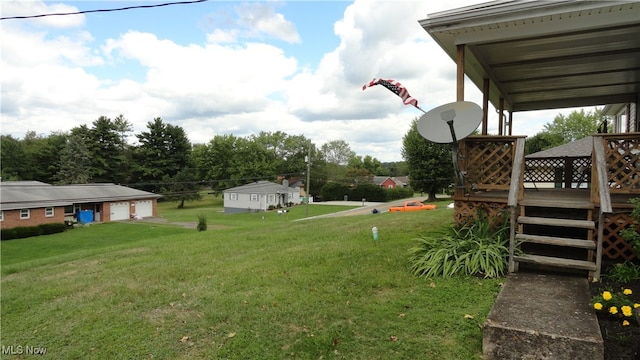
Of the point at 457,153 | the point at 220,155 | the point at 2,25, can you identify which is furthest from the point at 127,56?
the point at 220,155

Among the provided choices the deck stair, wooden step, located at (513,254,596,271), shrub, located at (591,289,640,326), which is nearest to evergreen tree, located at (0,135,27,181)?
the deck stair

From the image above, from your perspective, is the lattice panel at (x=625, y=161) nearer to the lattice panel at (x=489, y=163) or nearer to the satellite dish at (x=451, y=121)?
the lattice panel at (x=489, y=163)

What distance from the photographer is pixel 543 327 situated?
8.42 ft

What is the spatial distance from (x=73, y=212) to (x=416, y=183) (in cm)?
3034

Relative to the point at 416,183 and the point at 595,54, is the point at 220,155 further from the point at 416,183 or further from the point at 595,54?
the point at 595,54

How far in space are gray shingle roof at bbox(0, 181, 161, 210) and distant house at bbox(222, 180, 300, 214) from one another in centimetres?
901

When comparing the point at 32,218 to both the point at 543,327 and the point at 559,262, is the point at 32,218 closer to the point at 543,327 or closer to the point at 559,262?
the point at 559,262

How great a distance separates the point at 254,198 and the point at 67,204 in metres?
17.7

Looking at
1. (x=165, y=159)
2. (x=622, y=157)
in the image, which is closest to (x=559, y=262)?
(x=622, y=157)

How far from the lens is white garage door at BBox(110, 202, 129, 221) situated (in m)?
32.0

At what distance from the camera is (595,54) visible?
6.08 m

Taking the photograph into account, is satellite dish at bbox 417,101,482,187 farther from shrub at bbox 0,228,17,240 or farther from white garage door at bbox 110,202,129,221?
white garage door at bbox 110,202,129,221

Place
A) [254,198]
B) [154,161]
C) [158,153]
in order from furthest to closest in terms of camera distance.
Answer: [158,153] < [154,161] < [254,198]

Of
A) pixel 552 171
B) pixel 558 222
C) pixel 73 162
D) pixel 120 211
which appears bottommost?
pixel 120 211
